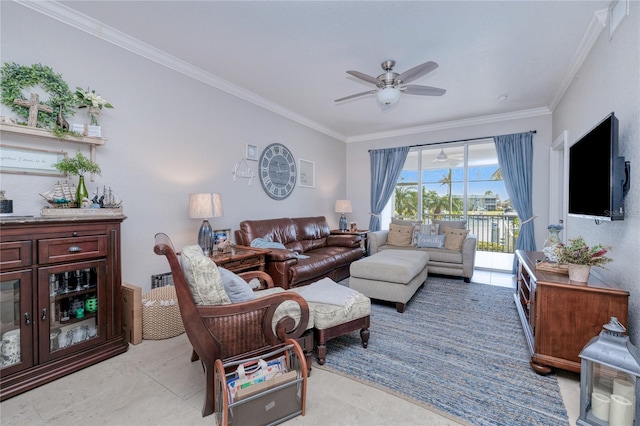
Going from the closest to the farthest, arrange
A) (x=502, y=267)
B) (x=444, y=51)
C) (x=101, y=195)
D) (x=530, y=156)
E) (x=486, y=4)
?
(x=486, y=4) → (x=101, y=195) → (x=444, y=51) → (x=530, y=156) → (x=502, y=267)

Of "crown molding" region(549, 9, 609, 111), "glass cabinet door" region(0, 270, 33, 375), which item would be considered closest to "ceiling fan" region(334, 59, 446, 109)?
"crown molding" region(549, 9, 609, 111)

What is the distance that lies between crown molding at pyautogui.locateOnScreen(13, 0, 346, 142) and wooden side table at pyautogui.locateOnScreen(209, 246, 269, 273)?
2078 millimetres

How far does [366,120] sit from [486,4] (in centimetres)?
305

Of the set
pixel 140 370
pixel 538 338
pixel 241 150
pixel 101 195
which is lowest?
pixel 140 370

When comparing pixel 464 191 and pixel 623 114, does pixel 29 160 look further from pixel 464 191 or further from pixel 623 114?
pixel 464 191

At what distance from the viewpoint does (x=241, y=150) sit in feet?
12.7

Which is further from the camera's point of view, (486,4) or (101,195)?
(101,195)

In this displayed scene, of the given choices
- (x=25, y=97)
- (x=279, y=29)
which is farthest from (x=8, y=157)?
(x=279, y=29)

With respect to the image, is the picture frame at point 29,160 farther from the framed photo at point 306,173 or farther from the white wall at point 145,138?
the framed photo at point 306,173

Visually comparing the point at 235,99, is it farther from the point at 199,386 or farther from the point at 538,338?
the point at 538,338

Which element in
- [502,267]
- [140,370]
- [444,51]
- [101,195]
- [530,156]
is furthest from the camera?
[502,267]

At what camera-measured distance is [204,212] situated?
2945mm

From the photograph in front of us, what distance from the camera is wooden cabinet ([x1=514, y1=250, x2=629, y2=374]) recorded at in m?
1.74

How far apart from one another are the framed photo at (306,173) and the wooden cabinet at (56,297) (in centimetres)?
321
